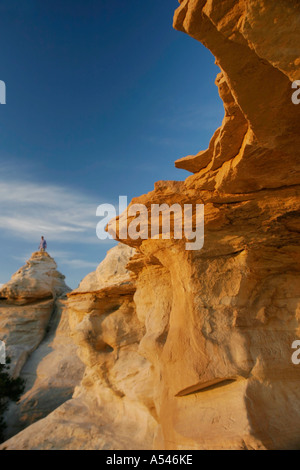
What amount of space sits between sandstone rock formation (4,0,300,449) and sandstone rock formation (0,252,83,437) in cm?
722

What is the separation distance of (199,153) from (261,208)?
105 centimetres

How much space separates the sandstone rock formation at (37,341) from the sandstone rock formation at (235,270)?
7221mm

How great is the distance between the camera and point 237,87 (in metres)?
1.98

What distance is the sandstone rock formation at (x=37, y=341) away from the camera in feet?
37.6

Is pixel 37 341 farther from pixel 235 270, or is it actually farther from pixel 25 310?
pixel 235 270

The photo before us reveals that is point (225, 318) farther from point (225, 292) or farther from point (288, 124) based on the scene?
point (288, 124)

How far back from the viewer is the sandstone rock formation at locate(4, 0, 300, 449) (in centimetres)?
187

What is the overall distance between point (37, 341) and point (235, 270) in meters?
14.1

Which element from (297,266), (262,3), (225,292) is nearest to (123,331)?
(225,292)

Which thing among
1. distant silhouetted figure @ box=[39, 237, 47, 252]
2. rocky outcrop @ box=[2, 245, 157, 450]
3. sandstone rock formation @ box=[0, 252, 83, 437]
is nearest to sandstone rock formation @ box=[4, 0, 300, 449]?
rocky outcrop @ box=[2, 245, 157, 450]

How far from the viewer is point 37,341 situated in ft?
49.1
